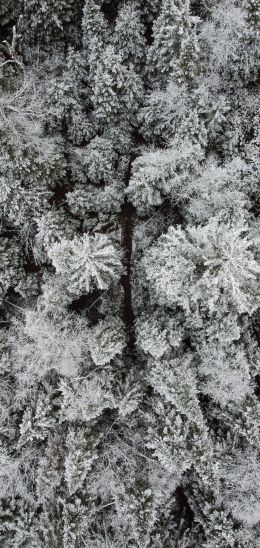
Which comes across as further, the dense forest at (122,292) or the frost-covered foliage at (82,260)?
the dense forest at (122,292)

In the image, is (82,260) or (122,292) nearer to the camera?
(82,260)

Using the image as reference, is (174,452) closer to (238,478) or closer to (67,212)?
(238,478)

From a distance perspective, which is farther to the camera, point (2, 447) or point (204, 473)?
point (2, 447)

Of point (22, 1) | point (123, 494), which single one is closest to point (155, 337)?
point (123, 494)

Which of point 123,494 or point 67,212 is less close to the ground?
point 67,212

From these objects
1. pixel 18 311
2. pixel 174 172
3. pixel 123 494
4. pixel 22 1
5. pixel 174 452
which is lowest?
pixel 123 494

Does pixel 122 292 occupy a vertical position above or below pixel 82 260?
below

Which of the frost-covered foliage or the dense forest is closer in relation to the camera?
the frost-covered foliage

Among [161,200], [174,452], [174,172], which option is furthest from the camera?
[161,200]
